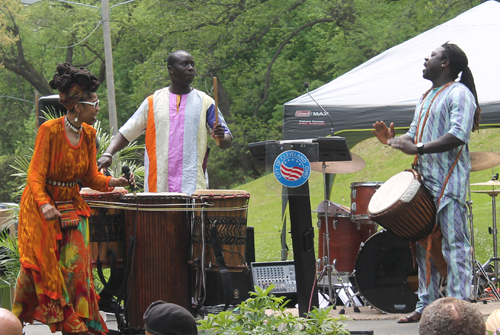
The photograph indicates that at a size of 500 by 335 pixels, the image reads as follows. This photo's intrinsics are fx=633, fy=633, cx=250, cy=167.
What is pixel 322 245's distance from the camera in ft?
24.0

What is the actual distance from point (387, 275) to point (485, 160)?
1.53 metres

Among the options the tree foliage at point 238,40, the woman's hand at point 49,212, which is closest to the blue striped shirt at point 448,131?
the woman's hand at point 49,212

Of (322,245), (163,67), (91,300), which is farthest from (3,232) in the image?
(163,67)

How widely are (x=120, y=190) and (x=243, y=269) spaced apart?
1.15 metres

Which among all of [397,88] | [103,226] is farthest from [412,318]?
[397,88]

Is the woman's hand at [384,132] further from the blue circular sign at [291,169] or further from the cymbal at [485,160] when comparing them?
the cymbal at [485,160]

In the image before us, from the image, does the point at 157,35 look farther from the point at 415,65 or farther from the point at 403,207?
the point at 403,207

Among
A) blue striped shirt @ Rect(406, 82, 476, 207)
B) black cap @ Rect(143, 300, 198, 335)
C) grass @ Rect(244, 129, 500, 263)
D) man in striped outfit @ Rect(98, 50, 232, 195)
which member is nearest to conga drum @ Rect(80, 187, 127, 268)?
man in striped outfit @ Rect(98, 50, 232, 195)

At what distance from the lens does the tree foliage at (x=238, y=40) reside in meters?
24.0

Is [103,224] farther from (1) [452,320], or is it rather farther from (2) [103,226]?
(1) [452,320]

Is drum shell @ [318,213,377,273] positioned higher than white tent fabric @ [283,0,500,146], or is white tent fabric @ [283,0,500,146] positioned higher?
white tent fabric @ [283,0,500,146]

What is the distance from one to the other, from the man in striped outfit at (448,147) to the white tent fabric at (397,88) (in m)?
1.91

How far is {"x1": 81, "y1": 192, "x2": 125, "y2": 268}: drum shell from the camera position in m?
4.87

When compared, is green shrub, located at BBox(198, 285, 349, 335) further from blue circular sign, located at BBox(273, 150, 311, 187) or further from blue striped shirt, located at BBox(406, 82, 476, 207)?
blue striped shirt, located at BBox(406, 82, 476, 207)
